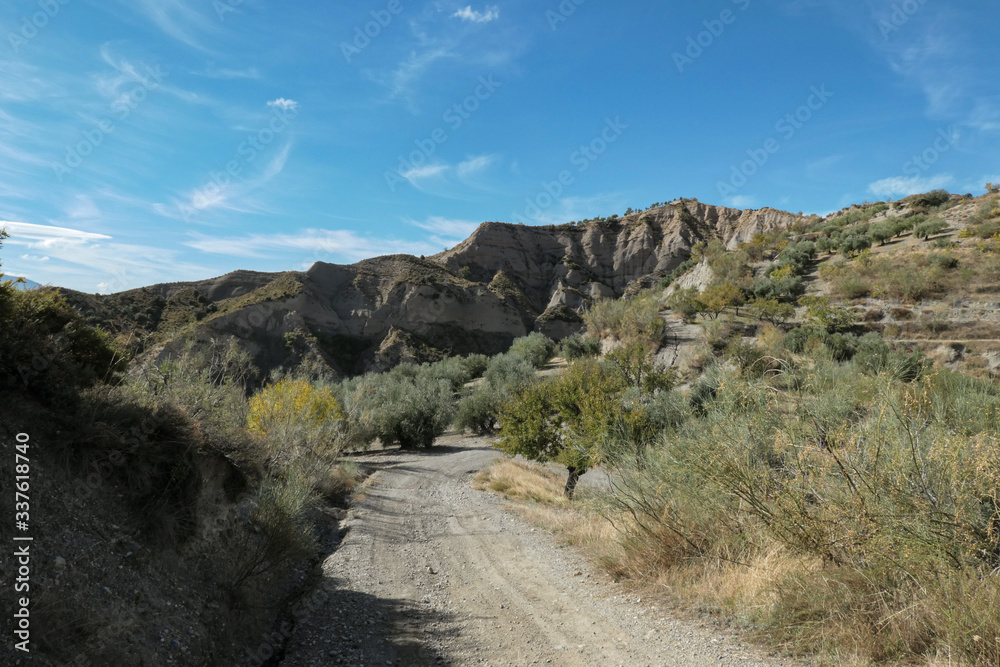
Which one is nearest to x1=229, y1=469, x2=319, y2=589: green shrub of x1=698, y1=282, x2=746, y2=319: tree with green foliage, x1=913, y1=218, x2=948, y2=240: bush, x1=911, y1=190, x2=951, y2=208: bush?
x1=698, y1=282, x2=746, y2=319: tree with green foliage

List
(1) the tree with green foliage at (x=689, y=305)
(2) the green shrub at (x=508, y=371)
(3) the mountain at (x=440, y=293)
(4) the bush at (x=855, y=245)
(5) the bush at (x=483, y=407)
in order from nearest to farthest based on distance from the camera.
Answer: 1. (5) the bush at (x=483, y=407)
2. (1) the tree with green foliage at (x=689, y=305)
3. (2) the green shrub at (x=508, y=371)
4. (4) the bush at (x=855, y=245)
5. (3) the mountain at (x=440, y=293)

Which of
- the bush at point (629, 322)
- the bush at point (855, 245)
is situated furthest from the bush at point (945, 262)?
the bush at point (629, 322)

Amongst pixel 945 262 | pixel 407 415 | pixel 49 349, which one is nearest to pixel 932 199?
pixel 945 262

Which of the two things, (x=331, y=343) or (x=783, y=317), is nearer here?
(x=783, y=317)

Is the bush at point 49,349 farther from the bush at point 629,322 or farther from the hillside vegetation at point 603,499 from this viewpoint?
the bush at point 629,322

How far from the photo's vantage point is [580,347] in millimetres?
31281

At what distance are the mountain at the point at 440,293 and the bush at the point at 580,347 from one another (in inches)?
743

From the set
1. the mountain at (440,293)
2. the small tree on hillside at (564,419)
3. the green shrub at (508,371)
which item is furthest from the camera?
the mountain at (440,293)

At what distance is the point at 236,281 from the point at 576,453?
5092 cm

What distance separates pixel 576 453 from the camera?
35.5 feet

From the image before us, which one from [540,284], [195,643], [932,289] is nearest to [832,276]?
[932,289]

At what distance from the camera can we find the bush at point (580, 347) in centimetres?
3012

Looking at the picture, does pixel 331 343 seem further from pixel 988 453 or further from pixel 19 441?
pixel 988 453
